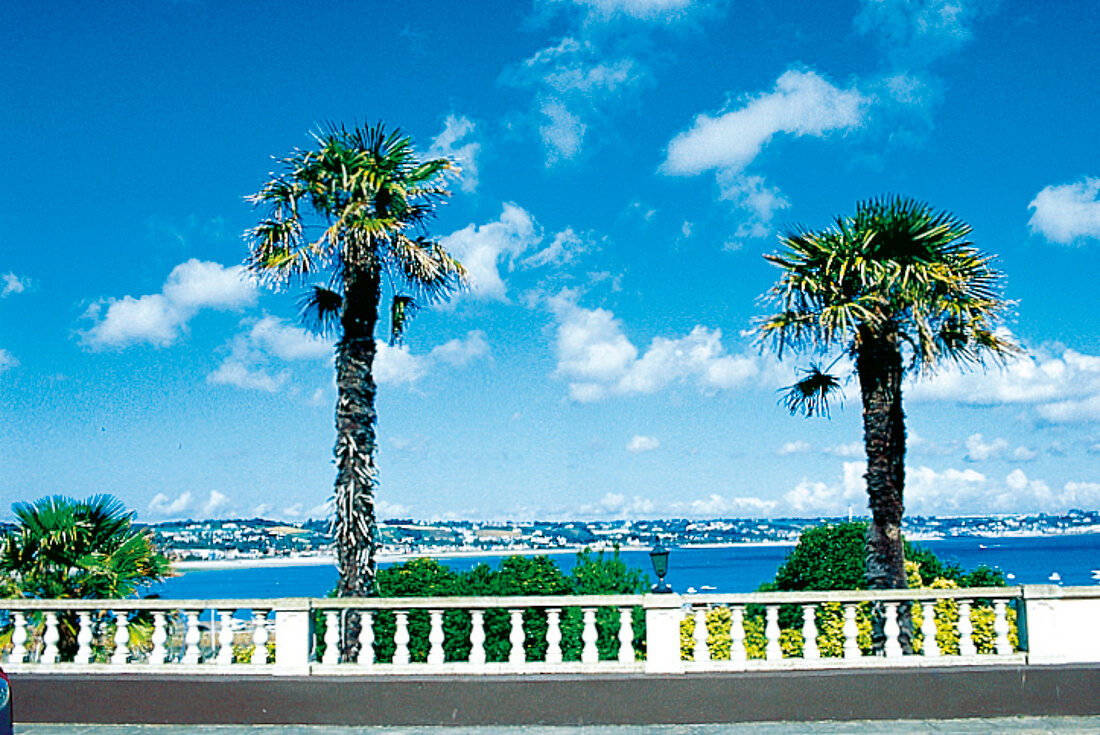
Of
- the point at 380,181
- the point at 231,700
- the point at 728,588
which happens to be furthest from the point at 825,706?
the point at 728,588

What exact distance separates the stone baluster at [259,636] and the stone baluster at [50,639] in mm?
1978

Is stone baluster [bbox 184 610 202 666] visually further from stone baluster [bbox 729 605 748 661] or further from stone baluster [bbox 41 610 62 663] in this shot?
stone baluster [bbox 729 605 748 661]

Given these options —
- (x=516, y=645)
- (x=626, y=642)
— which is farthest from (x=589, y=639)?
(x=516, y=645)

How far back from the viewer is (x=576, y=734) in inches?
341

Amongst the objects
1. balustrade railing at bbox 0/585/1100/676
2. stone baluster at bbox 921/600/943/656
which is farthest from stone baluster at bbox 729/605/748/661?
stone baluster at bbox 921/600/943/656

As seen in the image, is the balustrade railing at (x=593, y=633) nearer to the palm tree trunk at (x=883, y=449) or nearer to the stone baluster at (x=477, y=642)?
the stone baluster at (x=477, y=642)

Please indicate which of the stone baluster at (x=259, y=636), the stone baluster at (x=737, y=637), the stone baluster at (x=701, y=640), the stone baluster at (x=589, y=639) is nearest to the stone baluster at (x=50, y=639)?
the stone baluster at (x=259, y=636)

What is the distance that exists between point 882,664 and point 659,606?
212cm

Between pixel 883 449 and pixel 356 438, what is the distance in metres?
6.76

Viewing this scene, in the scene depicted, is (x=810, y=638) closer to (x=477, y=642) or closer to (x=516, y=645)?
(x=516, y=645)

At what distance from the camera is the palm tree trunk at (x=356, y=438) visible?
43.6 ft

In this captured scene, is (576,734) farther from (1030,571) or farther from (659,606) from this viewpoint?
(1030,571)

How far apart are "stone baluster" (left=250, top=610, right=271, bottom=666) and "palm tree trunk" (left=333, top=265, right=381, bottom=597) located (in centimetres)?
380

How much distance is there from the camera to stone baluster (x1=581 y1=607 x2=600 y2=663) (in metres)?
9.19
